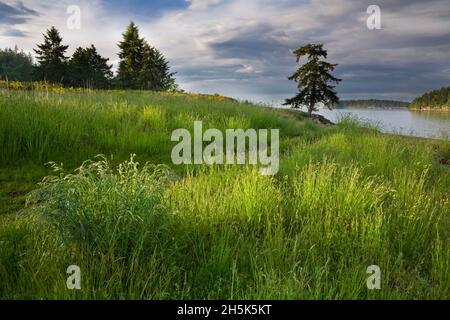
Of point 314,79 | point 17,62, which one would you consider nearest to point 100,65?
point 314,79

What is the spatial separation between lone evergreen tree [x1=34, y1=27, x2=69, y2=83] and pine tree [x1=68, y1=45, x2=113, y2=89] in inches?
49.8

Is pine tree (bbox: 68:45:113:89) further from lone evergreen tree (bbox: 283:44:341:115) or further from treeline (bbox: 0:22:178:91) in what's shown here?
lone evergreen tree (bbox: 283:44:341:115)

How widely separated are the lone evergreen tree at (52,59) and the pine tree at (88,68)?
1.26 metres

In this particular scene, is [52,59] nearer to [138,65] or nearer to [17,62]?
[138,65]

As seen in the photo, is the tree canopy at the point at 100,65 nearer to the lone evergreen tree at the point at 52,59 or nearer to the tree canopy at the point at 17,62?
the lone evergreen tree at the point at 52,59

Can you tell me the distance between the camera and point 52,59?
43000 mm

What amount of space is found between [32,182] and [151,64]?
142 ft

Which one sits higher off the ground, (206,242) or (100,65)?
(100,65)

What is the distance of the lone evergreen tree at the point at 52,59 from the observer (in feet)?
139

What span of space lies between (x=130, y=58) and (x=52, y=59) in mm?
10017

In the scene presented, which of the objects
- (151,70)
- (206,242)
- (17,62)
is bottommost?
(206,242)

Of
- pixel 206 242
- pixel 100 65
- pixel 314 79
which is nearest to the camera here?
pixel 206 242

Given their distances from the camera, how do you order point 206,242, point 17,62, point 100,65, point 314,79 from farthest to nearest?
1. point 17,62
2. point 100,65
3. point 314,79
4. point 206,242

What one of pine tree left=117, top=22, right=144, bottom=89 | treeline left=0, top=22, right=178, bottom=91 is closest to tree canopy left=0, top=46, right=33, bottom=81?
treeline left=0, top=22, right=178, bottom=91
